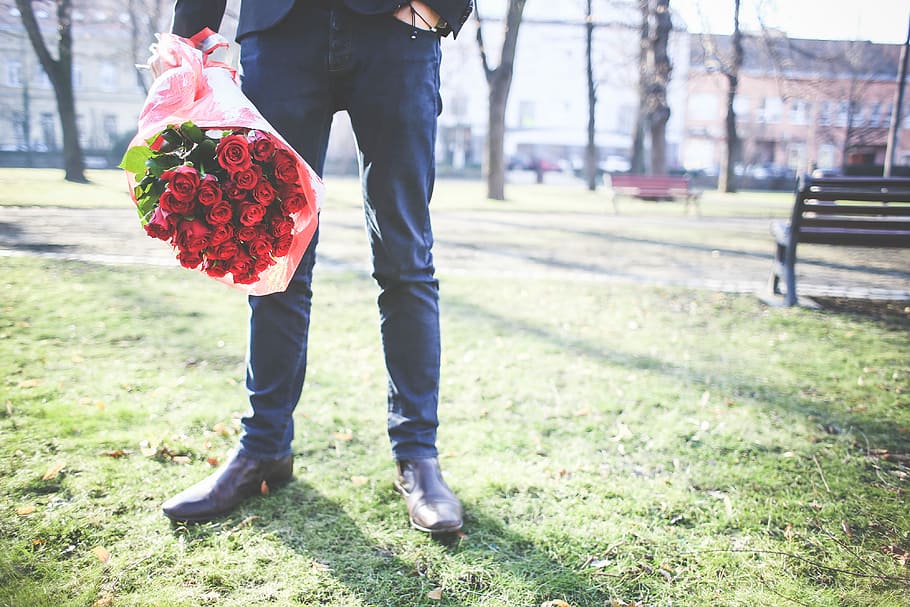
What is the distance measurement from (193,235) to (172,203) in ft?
0.28

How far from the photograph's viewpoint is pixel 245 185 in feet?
4.95

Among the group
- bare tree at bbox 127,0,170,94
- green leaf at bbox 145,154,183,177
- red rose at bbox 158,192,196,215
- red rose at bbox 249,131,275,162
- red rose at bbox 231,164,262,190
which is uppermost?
bare tree at bbox 127,0,170,94

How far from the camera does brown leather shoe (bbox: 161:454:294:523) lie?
6.03 feet

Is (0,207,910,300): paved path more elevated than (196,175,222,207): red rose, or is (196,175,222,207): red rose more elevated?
(196,175,222,207): red rose

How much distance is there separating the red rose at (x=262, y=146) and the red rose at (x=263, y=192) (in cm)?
6

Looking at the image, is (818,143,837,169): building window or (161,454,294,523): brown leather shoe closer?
(161,454,294,523): brown leather shoe

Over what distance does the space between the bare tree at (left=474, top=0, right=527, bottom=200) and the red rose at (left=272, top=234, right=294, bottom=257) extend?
611 inches

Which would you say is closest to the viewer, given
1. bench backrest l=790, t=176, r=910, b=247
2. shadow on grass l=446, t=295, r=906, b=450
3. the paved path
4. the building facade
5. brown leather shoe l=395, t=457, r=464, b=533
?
brown leather shoe l=395, t=457, r=464, b=533

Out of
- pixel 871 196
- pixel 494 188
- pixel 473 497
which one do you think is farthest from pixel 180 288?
pixel 494 188

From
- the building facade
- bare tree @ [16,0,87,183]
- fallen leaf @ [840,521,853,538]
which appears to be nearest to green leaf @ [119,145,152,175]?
fallen leaf @ [840,521,853,538]

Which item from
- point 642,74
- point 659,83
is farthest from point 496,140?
point 642,74

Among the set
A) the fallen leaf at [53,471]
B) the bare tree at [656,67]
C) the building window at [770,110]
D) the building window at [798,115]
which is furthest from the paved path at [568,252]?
the building window at [798,115]

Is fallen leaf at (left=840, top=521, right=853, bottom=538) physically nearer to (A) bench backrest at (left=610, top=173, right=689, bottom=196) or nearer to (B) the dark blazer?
(B) the dark blazer

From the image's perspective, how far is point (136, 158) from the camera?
5.01 ft
